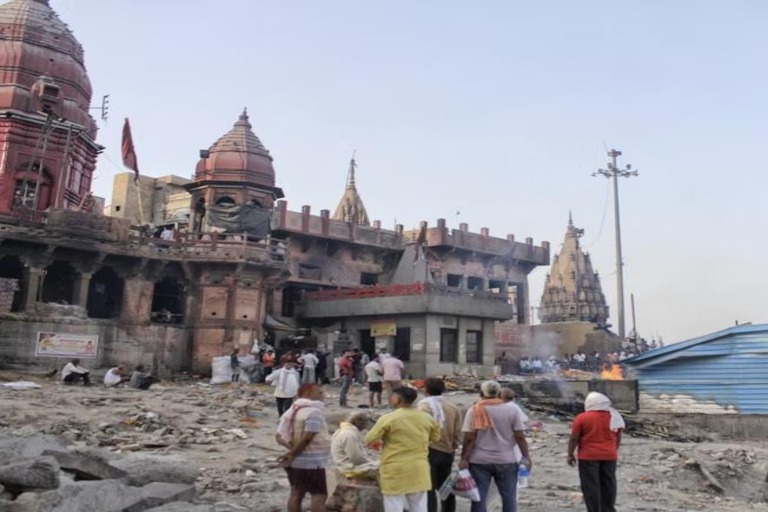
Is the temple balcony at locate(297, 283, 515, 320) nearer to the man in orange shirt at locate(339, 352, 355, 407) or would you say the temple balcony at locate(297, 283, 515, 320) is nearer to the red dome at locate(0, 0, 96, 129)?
the man in orange shirt at locate(339, 352, 355, 407)

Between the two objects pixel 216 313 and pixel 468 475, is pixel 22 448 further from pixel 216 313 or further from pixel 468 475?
pixel 216 313

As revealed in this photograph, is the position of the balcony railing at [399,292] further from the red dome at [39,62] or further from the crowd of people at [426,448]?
the crowd of people at [426,448]

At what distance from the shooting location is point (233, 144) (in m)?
30.3

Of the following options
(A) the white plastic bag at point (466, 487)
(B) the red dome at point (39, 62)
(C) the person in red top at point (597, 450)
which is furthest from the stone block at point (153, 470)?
(B) the red dome at point (39, 62)

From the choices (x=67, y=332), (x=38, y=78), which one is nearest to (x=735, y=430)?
(x=67, y=332)

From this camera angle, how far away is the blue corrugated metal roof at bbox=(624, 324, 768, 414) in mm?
20281

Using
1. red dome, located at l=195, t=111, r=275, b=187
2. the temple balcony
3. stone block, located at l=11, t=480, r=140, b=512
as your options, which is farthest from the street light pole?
stone block, located at l=11, t=480, r=140, b=512

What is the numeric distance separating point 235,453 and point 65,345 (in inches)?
561

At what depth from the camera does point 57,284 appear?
26.8 m

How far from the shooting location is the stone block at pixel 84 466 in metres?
7.02

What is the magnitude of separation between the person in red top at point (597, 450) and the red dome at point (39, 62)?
94.0 ft

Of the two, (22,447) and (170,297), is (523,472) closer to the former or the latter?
(22,447)

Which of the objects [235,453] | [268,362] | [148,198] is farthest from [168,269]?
[235,453]

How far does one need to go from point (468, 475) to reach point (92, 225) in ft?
72.7
